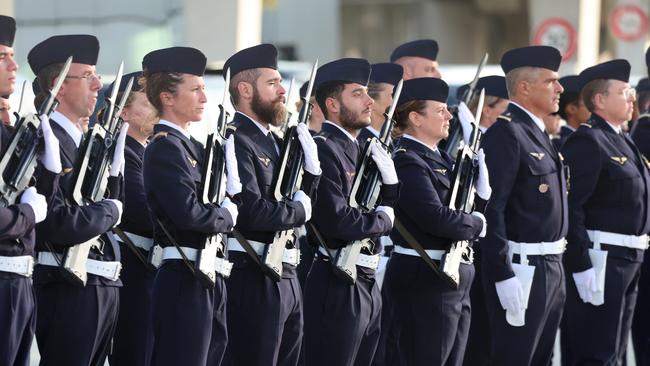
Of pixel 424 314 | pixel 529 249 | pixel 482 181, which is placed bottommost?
pixel 424 314

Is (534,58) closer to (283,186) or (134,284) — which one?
(283,186)

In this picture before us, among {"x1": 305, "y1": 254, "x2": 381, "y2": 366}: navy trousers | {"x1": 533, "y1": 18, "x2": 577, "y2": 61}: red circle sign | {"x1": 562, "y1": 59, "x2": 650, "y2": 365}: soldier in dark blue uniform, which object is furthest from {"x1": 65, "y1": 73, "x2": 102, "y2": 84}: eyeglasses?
{"x1": 533, "y1": 18, "x2": 577, "y2": 61}: red circle sign

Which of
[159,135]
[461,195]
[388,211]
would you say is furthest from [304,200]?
[461,195]

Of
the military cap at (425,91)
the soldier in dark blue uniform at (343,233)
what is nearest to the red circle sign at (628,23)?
the military cap at (425,91)

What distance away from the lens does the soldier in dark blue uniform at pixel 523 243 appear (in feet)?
26.4

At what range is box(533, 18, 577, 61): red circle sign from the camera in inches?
747

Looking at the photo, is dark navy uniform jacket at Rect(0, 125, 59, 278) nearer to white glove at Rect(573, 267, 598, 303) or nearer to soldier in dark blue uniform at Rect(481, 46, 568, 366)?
soldier in dark blue uniform at Rect(481, 46, 568, 366)

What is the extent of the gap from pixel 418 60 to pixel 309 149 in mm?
2887

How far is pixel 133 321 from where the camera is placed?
7.72 m

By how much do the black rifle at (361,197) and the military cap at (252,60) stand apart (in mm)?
617

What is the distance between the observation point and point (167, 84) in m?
7.05

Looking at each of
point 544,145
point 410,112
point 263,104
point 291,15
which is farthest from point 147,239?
point 291,15

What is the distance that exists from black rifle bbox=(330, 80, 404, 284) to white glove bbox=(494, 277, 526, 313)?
87 cm

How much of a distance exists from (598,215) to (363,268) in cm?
194
